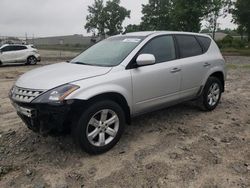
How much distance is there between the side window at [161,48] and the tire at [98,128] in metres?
1.12

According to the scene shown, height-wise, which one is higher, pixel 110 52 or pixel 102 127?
pixel 110 52

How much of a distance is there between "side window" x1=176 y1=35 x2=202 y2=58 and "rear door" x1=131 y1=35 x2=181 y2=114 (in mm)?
216

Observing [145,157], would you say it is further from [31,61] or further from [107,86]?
[31,61]

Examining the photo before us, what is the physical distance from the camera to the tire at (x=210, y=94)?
581cm

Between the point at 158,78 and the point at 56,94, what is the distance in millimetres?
1766

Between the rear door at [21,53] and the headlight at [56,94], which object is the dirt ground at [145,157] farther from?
the rear door at [21,53]

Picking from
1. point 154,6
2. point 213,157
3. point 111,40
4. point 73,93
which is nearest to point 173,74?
point 111,40

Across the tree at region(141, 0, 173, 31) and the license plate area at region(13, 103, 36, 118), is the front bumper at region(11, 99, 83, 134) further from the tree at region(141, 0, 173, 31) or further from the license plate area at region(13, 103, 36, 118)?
the tree at region(141, 0, 173, 31)

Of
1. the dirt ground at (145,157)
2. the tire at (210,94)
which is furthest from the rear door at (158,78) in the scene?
the tire at (210,94)

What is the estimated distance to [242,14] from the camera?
3102 cm

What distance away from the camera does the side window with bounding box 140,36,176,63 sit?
185 inches

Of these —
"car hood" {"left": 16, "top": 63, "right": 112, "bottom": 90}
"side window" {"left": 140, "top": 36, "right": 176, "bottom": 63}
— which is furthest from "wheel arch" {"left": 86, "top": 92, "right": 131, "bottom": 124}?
"side window" {"left": 140, "top": 36, "right": 176, "bottom": 63}

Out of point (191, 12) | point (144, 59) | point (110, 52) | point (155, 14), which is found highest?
point (155, 14)

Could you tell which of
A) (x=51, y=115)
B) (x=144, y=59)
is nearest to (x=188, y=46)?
(x=144, y=59)
